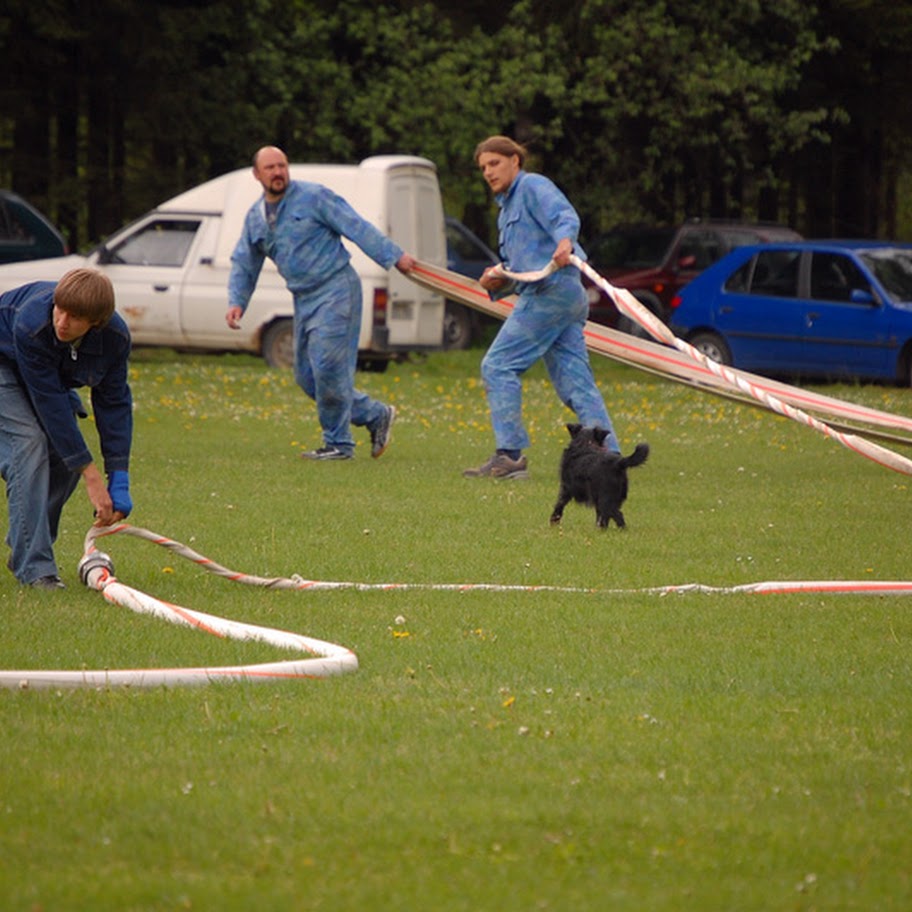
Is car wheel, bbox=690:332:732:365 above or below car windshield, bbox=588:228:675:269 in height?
below

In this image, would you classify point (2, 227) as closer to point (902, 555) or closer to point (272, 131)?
point (272, 131)

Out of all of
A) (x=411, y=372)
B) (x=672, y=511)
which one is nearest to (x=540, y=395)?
(x=411, y=372)

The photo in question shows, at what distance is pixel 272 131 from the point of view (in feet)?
109

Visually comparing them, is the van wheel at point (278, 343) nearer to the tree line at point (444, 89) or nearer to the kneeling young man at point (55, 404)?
the tree line at point (444, 89)

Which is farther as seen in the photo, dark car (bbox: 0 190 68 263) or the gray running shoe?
dark car (bbox: 0 190 68 263)

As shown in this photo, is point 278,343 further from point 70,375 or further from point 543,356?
point 70,375

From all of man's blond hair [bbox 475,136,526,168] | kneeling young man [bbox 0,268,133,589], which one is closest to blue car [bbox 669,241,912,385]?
man's blond hair [bbox 475,136,526,168]

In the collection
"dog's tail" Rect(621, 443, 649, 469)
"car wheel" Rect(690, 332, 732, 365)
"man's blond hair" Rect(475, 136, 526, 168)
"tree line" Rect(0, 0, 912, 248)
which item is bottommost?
"car wheel" Rect(690, 332, 732, 365)

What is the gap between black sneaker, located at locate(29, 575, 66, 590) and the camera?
8.06 meters

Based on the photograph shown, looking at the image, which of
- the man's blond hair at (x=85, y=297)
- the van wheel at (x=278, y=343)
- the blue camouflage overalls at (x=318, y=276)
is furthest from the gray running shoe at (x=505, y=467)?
the van wheel at (x=278, y=343)

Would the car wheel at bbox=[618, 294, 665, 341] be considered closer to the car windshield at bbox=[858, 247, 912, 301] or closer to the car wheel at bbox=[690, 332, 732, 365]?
the car wheel at bbox=[690, 332, 732, 365]

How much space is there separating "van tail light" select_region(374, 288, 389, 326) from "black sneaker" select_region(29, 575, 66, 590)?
15.0 meters

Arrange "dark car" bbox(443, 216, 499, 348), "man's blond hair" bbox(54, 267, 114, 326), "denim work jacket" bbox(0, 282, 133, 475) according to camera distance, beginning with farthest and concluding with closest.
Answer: "dark car" bbox(443, 216, 499, 348) < "denim work jacket" bbox(0, 282, 133, 475) < "man's blond hair" bbox(54, 267, 114, 326)

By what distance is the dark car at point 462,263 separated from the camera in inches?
1121
